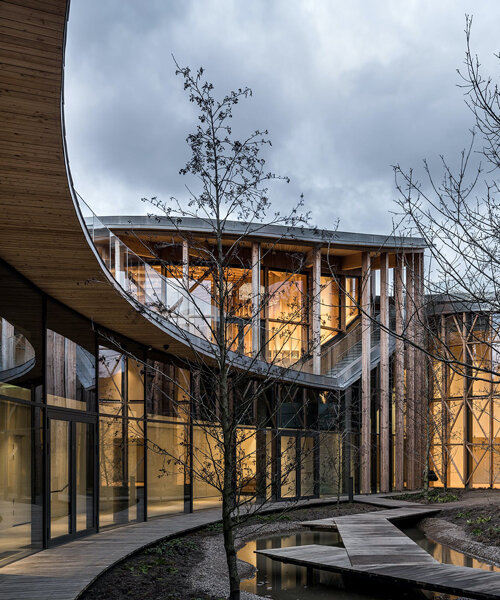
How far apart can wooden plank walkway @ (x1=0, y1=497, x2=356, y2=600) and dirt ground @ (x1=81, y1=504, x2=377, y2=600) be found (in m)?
0.15

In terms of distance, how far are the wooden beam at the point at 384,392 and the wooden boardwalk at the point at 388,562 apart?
9.77 m

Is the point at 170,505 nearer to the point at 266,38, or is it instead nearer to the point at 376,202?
the point at 266,38

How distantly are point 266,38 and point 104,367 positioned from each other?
79.1 m

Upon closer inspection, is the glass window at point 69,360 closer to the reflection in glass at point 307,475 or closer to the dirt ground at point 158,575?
the dirt ground at point 158,575

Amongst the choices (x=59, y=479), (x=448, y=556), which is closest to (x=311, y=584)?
(x=448, y=556)

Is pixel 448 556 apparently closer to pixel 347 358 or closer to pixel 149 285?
pixel 149 285

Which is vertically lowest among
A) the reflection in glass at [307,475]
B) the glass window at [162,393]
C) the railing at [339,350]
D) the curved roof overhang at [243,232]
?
the reflection in glass at [307,475]

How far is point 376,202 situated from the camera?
10200 centimetres

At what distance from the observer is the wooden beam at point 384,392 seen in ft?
82.8

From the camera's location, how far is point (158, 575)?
401 inches

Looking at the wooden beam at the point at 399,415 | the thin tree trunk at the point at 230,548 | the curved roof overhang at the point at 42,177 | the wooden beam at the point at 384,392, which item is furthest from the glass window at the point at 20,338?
the wooden beam at the point at 399,415

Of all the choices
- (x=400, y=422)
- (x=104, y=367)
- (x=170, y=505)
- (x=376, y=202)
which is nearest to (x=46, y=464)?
(x=104, y=367)

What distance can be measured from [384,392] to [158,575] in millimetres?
16789

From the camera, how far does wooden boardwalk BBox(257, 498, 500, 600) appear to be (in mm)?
9531
